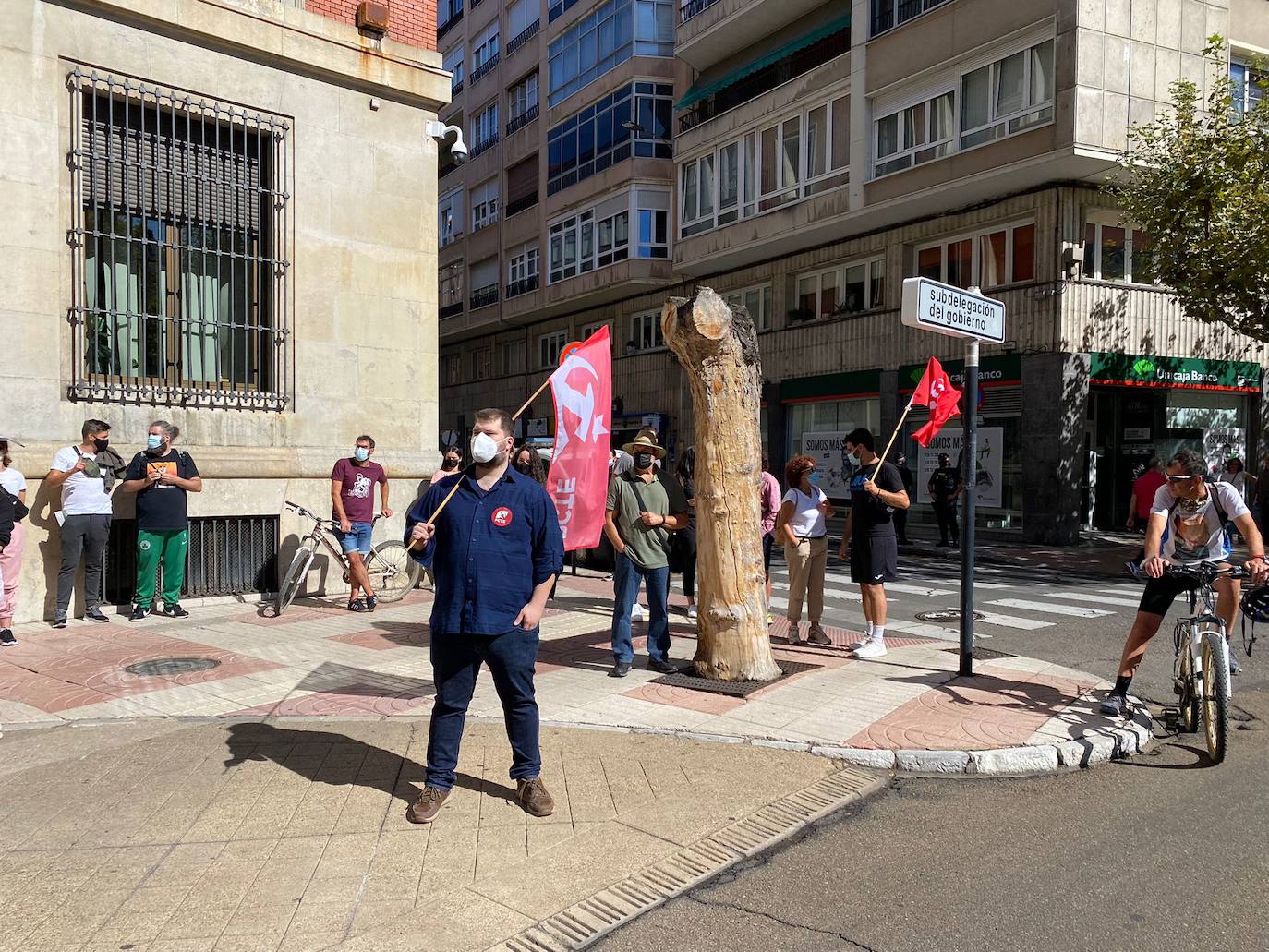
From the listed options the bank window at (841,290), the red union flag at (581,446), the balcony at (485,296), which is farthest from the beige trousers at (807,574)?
the balcony at (485,296)

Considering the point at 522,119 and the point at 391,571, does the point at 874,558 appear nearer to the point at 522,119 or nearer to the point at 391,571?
the point at 391,571

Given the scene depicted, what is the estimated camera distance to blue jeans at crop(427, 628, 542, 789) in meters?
4.50

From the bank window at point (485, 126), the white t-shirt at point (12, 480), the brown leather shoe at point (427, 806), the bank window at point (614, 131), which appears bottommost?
the brown leather shoe at point (427, 806)

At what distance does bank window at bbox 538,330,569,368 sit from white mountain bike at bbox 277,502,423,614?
78.0ft

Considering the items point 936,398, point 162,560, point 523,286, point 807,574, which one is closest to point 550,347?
point 523,286

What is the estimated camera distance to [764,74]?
25766 mm

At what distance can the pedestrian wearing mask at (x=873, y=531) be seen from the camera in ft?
25.4

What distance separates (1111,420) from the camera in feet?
71.1

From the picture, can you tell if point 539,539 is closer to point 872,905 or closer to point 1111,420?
point 872,905

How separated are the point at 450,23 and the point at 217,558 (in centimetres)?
3681

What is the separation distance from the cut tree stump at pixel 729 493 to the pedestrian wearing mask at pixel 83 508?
223 inches

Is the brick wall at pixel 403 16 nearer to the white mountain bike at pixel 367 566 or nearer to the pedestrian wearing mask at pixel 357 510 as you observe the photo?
the pedestrian wearing mask at pixel 357 510

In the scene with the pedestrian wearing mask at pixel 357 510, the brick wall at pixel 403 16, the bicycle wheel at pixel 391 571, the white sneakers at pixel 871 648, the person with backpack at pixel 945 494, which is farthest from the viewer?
the person with backpack at pixel 945 494

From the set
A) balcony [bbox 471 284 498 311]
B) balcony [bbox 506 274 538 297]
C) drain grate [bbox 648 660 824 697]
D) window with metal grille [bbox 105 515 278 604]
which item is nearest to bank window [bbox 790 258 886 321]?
balcony [bbox 506 274 538 297]
